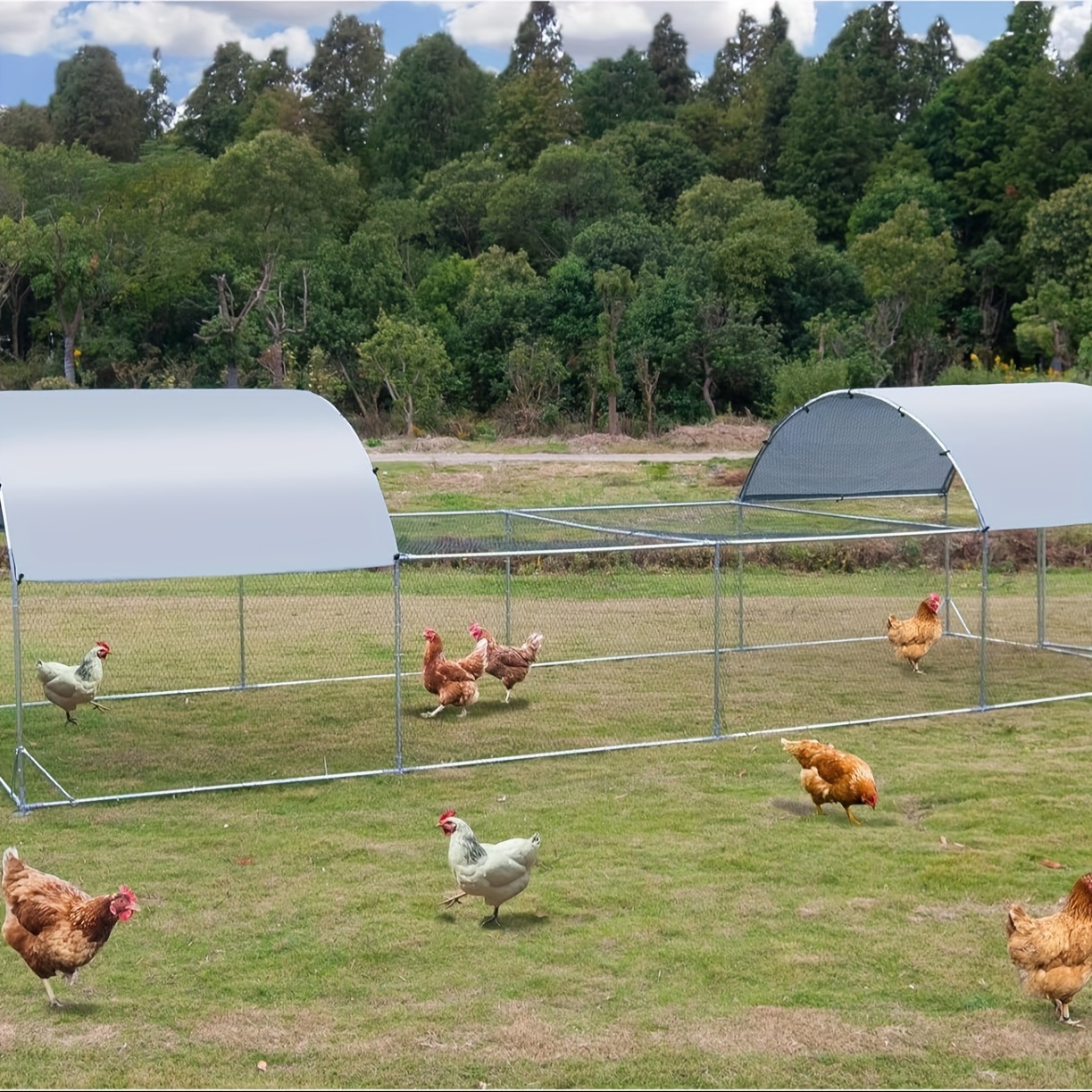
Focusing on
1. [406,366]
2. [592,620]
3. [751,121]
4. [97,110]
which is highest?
[97,110]

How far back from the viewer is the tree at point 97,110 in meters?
74.0

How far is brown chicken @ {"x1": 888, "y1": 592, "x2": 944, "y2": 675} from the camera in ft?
47.3

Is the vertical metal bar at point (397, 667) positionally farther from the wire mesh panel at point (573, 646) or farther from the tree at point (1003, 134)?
the tree at point (1003, 134)

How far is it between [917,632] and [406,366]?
2795 cm

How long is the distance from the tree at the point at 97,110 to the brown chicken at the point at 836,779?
232 feet

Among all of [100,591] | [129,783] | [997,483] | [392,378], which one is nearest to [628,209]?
[392,378]

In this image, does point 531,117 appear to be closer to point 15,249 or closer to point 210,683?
point 15,249

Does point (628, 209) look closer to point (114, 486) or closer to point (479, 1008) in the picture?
point (114, 486)

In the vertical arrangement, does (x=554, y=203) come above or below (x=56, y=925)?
above

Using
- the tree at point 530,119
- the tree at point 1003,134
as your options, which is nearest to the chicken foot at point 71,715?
the tree at point 1003,134

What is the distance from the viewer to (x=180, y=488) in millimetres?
10781

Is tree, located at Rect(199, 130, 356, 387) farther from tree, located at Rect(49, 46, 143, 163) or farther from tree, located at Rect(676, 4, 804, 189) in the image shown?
tree, located at Rect(49, 46, 143, 163)

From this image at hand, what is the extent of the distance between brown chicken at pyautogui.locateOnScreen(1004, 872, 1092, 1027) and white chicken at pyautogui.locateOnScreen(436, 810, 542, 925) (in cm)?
249

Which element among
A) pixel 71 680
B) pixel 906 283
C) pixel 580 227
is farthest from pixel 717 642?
pixel 580 227
